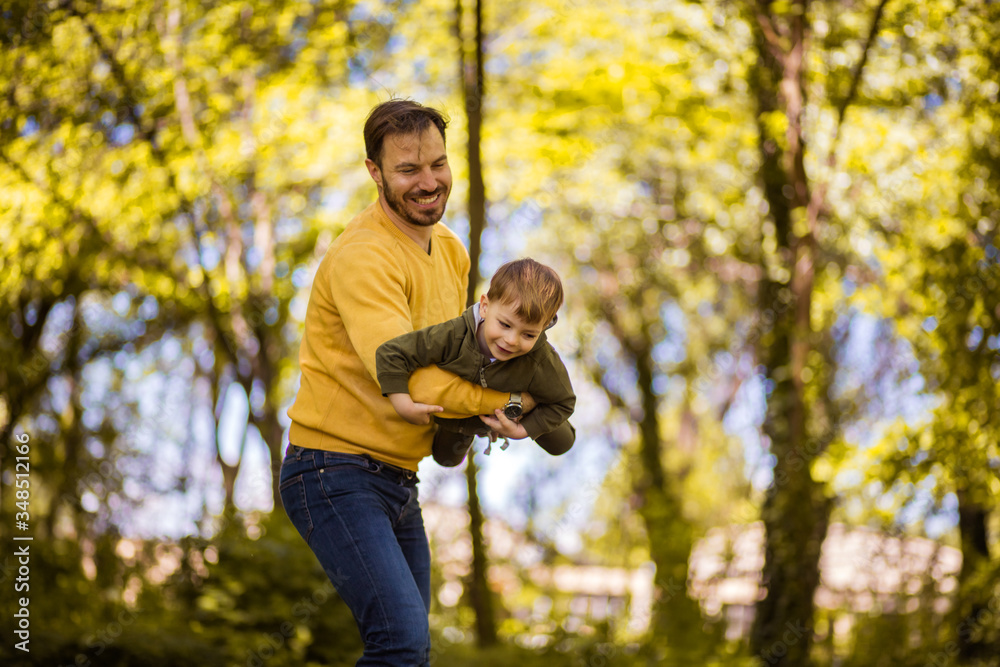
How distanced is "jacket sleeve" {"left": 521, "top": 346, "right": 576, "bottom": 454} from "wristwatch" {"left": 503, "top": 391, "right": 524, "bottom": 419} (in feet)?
0.12

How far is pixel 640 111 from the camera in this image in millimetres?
8898

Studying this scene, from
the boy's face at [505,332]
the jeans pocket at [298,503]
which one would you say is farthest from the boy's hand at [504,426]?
the jeans pocket at [298,503]

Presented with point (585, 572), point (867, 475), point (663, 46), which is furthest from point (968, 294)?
point (585, 572)

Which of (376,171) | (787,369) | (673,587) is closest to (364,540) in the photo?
(376,171)

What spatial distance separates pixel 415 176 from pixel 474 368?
556mm

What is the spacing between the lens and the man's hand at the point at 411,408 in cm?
207

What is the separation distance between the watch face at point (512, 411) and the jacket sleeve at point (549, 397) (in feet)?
0.11

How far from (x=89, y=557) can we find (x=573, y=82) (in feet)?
22.0

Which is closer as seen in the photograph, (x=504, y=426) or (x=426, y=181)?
(x=504, y=426)

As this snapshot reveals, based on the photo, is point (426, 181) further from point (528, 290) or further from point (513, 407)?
point (513, 407)

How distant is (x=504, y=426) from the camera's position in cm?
218

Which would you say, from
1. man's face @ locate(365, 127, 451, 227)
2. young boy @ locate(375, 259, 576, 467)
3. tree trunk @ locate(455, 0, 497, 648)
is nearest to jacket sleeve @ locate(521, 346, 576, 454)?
young boy @ locate(375, 259, 576, 467)

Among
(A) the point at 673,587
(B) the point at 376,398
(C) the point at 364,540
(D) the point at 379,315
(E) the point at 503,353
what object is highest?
(D) the point at 379,315

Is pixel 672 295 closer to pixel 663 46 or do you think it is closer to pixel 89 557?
pixel 663 46
